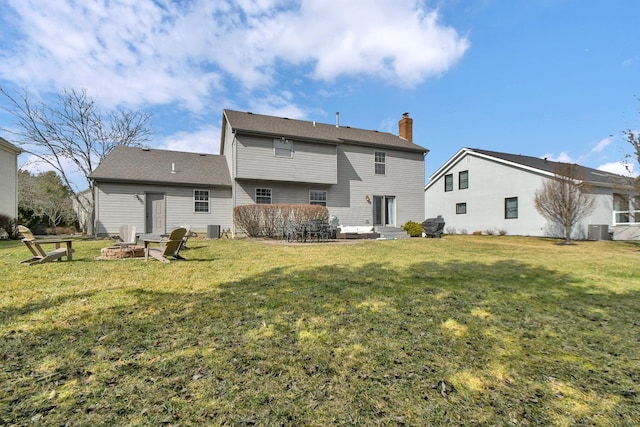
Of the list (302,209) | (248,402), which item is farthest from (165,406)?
(302,209)

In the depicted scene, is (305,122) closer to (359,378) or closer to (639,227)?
(359,378)

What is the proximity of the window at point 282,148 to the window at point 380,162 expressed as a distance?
620cm

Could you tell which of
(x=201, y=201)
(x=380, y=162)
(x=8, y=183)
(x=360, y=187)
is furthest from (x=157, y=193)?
(x=380, y=162)

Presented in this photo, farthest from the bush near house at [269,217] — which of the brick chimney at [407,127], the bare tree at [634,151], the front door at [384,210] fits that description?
the bare tree at [634,151]

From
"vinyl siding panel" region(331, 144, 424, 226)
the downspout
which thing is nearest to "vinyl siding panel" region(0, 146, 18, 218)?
the downspout

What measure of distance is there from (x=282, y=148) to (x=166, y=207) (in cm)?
714

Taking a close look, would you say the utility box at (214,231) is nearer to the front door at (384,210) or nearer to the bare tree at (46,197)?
the front door at (384,210)

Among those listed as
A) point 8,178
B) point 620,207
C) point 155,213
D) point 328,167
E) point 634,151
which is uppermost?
point 328,167

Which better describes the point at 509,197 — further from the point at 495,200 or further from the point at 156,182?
the point at 156,182

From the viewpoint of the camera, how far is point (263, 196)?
666 inches

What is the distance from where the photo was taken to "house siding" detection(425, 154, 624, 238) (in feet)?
60.1

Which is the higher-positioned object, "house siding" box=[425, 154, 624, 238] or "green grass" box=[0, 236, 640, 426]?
"house siding" box=[425, 154, 624, 238]

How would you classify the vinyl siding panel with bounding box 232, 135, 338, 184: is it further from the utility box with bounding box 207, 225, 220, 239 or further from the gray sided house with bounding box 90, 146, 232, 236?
the utility box with bounding box 207, 225, 220, 239

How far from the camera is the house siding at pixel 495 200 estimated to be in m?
18.3
